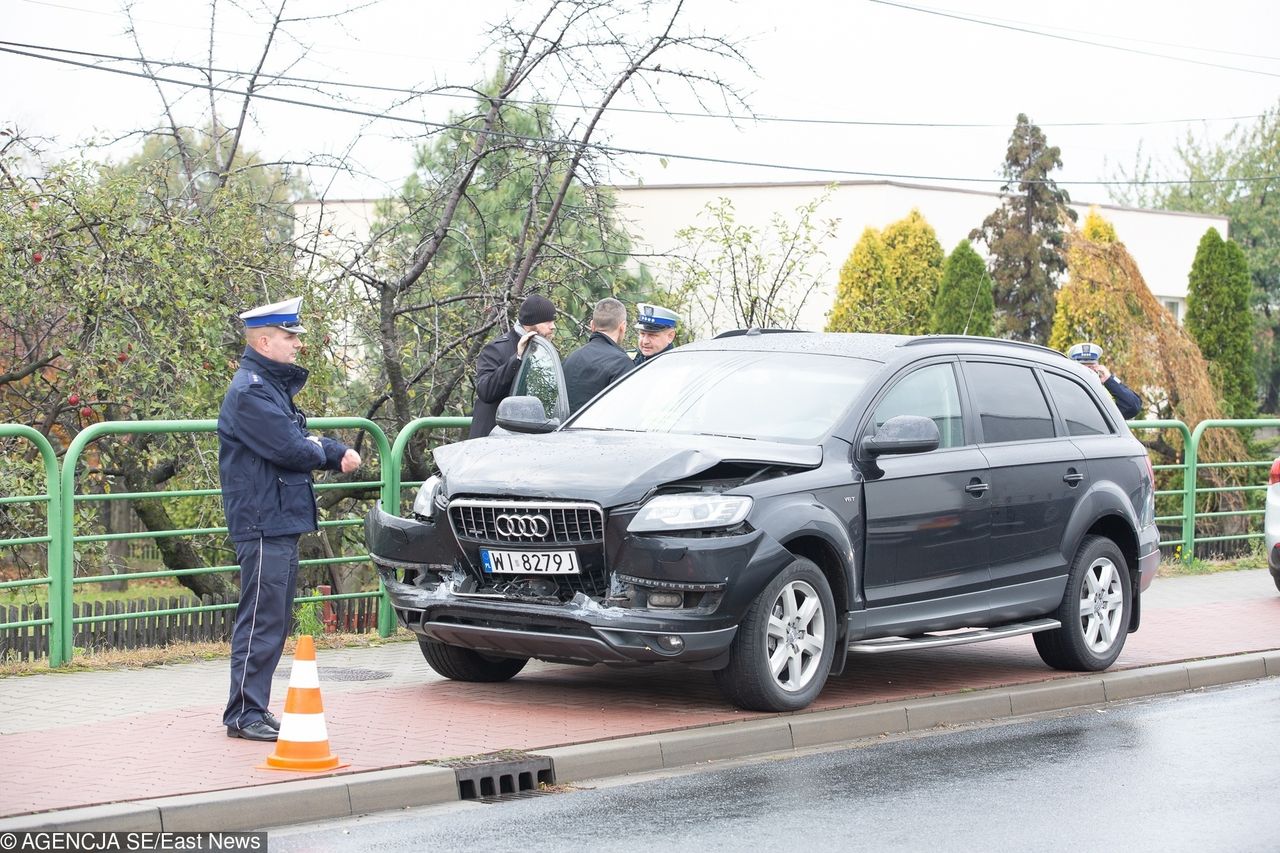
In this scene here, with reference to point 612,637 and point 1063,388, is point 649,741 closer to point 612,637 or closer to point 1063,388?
point 612,637

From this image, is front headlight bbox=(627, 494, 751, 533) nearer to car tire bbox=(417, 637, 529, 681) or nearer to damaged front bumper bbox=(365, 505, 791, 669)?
damaged front bumper bbox=(365, 505, 791, 669)

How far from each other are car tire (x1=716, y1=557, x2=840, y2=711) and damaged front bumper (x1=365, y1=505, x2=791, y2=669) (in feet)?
0.27

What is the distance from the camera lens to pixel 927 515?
8609 mm

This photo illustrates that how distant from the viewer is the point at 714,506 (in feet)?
25.0

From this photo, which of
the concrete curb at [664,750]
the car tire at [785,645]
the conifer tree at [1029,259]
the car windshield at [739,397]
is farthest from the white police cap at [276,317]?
the conifer tree at [1029,259]

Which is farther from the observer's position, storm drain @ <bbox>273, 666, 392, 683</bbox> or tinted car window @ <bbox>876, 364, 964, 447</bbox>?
storm drain @ <bbox>273, 666, 392, 683</bbox>

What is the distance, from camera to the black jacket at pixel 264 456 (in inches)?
280

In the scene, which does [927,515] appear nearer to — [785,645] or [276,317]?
[785,645]

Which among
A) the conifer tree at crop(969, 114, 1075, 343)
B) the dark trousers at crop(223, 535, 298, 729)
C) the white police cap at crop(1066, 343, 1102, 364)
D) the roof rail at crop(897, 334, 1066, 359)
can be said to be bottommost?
the dark trousers at crop(223, 535, 298, 729)

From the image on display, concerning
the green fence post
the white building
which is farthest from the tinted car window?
→ the white building

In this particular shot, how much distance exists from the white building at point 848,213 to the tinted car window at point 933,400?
78.1ft

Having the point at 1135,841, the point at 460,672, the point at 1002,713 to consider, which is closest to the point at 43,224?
the point at 460,672

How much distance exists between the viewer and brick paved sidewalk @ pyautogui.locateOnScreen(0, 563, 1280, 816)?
21.5 feet

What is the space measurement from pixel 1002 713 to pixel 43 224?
873 cm
